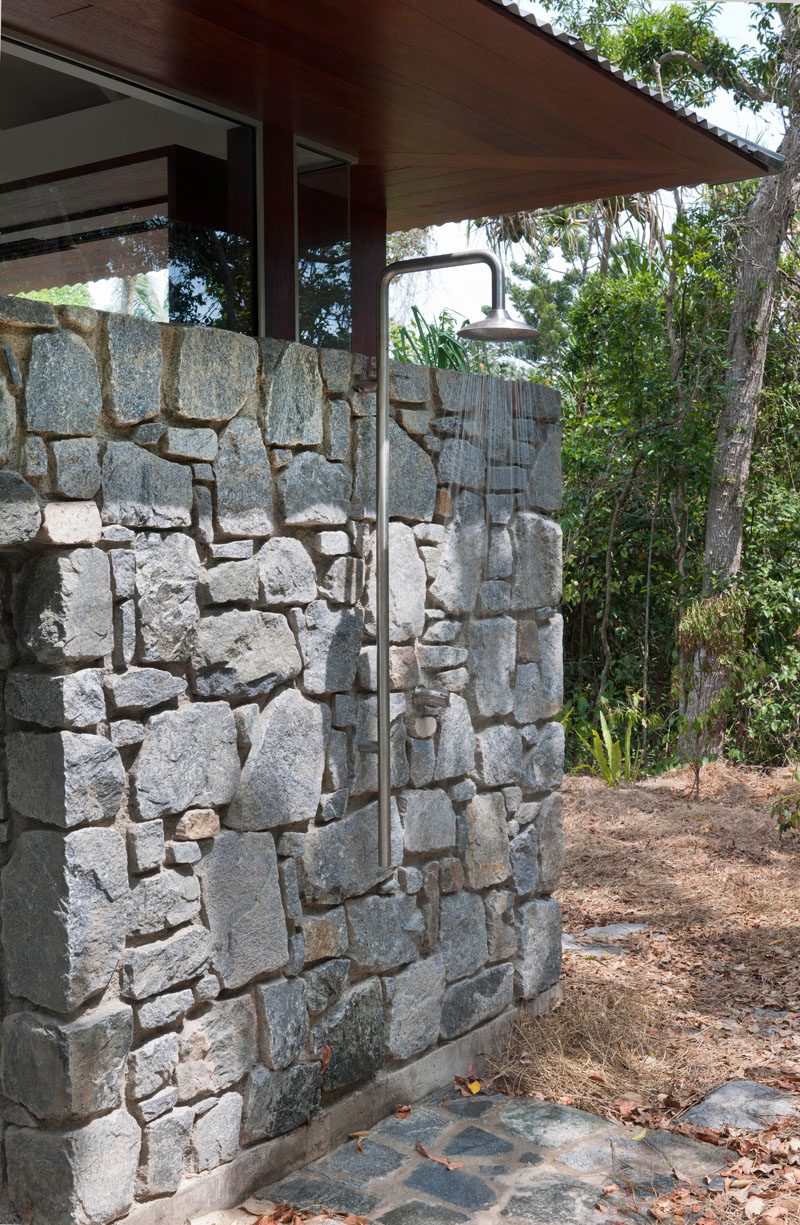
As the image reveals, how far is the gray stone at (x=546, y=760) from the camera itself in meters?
3.68

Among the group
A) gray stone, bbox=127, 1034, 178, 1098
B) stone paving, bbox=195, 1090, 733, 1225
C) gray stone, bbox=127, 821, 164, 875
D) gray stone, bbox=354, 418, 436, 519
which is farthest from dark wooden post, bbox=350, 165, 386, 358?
stone paving, bbox=195, 1090, 733, 1225

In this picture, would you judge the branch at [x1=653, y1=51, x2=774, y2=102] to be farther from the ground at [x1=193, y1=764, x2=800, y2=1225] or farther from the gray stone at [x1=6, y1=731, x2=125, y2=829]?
the gray stone at [x1=6, y1=731, x2=125, y2=829]

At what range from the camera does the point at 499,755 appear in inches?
139

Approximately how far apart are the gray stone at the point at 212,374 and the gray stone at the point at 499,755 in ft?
4.51

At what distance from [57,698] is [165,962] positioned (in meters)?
0.64

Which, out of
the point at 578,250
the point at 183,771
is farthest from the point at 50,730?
the point at 578,250

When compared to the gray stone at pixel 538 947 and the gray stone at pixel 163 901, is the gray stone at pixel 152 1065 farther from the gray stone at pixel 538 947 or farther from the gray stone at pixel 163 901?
the gray stone at pixel 538 947

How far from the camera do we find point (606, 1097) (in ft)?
10.6

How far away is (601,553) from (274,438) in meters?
5.97

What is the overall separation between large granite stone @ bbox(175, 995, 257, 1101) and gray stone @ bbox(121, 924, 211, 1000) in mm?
124

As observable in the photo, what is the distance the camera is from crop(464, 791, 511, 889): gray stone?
3400mm

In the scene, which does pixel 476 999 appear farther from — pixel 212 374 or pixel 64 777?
pixel 212 374

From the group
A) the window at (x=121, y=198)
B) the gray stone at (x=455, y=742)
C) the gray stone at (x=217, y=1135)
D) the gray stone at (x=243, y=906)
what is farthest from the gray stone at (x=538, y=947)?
the window at (x=121, y=198)

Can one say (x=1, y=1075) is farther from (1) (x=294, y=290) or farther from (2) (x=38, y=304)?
(1) (x=294, y=290)
